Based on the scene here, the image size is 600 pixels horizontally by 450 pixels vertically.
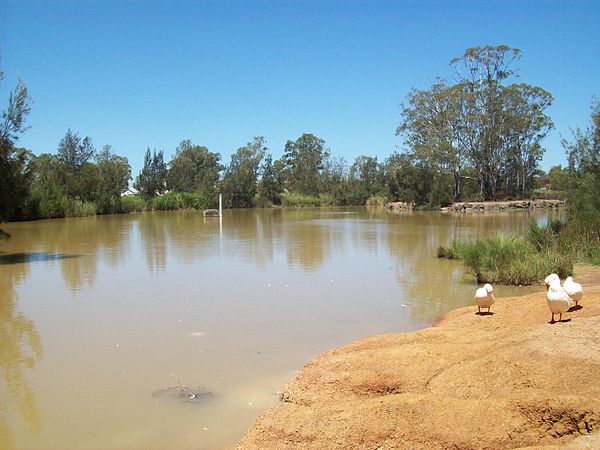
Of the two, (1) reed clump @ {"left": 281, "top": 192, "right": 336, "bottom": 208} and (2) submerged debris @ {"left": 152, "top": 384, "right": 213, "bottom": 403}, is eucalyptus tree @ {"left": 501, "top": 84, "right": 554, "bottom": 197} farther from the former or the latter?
(2) submerged debris @ {"left": 152, "top": 384, "right": 213, "bottom": 403}

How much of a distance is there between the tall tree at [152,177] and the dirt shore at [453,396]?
6285 centimetres

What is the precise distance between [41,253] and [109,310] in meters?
12.0

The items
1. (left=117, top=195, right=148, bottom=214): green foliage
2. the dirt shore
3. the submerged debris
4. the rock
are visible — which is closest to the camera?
the dirt shore

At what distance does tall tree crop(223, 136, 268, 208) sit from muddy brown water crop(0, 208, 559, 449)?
157 ft

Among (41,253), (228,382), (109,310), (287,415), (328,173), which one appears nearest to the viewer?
(287,415)

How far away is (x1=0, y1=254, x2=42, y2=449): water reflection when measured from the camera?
575 cm

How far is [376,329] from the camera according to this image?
30.1 feet

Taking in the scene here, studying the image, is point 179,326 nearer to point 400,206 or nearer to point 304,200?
point 400,206

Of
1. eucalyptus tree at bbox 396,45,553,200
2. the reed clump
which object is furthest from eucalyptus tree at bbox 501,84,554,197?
the reed clump

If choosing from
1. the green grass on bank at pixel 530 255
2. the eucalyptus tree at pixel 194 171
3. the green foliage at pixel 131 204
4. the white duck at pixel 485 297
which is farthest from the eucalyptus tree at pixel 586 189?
the eucalyptus tree at pixel 194 171

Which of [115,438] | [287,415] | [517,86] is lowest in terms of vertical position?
[115,438]

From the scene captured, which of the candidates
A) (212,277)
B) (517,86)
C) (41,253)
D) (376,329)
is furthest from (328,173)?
(376,329)

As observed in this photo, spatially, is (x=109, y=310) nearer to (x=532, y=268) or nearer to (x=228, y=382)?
(x=228, y=382)

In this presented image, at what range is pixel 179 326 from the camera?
9.55 metres
